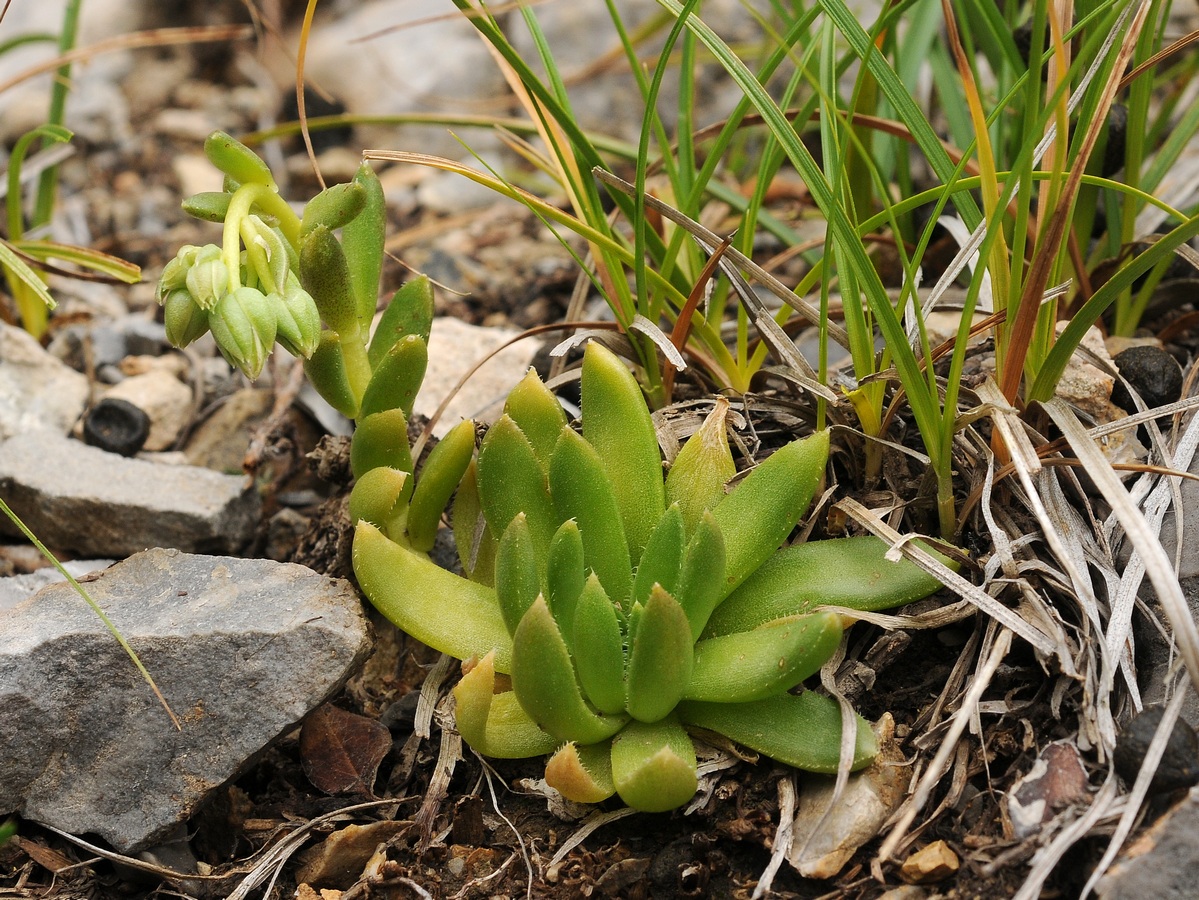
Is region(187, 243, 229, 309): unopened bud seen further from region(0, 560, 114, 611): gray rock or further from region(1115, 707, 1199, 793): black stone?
region(1115, 707, 1199, 793): black stone

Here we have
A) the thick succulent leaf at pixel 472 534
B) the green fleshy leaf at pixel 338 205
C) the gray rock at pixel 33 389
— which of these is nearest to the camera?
the green fleshy leaf at pixel 338 205

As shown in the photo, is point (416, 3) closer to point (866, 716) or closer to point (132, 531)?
point (132, 531)

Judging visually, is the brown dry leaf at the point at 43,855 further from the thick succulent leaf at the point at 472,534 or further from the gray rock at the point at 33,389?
the gray rock at the point at 33,389

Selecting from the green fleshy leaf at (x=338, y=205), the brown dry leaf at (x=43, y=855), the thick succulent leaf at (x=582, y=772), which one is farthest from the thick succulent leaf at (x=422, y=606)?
the brown dry leaf at (x=43, y=855)

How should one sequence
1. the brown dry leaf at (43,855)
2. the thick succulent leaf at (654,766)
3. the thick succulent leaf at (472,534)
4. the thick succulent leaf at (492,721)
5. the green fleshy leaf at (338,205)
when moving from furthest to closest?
the thick succulent leaf at (472,534) < the green fleshy leaf at (338,205) < the brown dry leaf at (43,855) < the thick succulent leaf at (492,721) < the thick succulent leaf at (654,766)

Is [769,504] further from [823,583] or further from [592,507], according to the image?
[592,507]

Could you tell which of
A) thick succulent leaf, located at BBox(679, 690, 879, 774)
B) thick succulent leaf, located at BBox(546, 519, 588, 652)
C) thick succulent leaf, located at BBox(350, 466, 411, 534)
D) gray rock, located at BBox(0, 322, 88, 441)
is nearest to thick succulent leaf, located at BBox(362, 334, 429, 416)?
thick succulent leaf, located at BBox(350, 466, 411, 534)

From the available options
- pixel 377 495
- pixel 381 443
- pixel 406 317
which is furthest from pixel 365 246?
pixel 377 495
